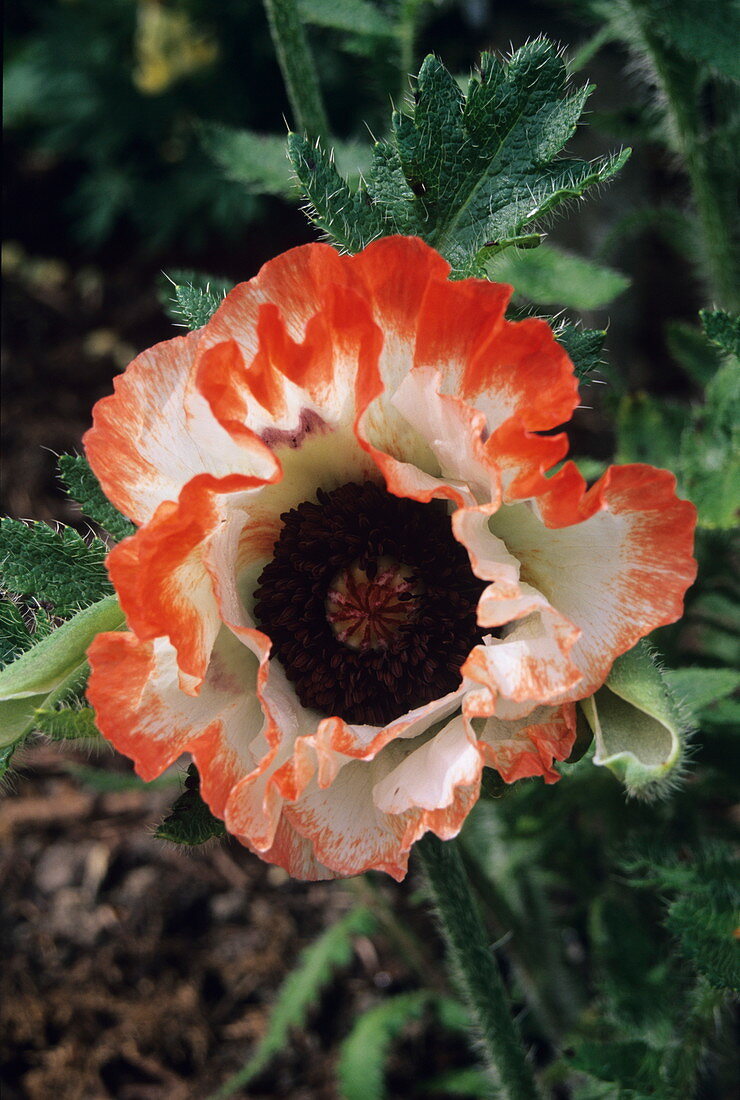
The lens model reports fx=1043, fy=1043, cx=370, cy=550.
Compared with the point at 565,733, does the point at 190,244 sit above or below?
below

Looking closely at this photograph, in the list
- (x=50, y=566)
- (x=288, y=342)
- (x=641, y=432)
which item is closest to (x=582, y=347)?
(x=288, y=342)

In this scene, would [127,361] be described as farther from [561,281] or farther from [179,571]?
[179,571]

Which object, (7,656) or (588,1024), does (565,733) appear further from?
(588,1024)

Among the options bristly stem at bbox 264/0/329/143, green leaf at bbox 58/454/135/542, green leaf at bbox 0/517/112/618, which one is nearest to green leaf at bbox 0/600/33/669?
green leaf at bbox 0/517/112/618

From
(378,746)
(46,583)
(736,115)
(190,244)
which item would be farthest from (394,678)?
(190,244)

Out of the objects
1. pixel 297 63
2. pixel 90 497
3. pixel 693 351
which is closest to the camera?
pixel 90 497

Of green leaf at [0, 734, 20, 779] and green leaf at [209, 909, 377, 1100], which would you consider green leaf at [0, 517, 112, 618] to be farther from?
green leaf at [209, 909, 377, 1100]

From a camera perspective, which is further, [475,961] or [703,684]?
[703,684]

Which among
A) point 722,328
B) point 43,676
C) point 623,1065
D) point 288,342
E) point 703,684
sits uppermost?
point 288,342
